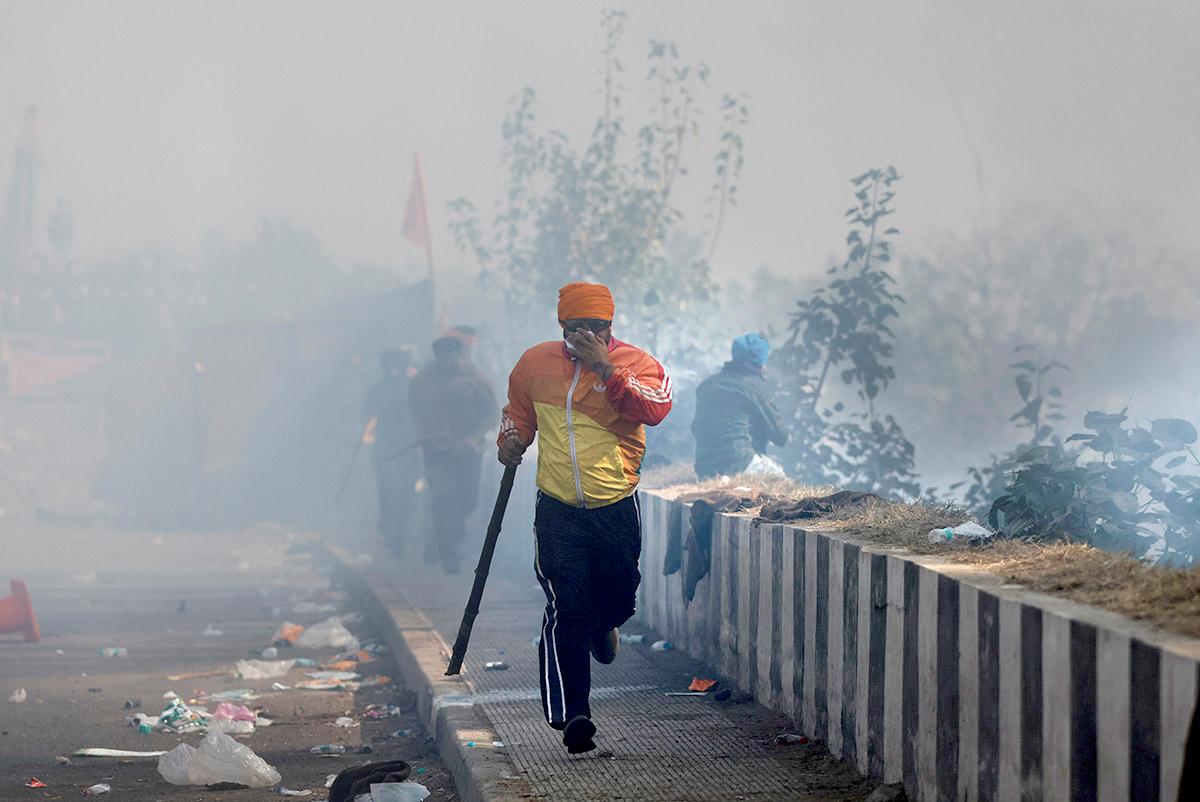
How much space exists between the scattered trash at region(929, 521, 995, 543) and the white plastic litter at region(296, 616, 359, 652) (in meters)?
6.10

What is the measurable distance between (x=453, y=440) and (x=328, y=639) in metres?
2.95

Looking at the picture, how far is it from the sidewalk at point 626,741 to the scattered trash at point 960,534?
2.88ft

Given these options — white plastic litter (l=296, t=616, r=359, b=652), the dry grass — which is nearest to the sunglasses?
the dry grass

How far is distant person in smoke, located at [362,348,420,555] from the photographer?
15.7 m

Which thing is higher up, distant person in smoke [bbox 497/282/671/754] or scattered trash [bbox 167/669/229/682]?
distant person in smoke [bbox 497/282/671/754]

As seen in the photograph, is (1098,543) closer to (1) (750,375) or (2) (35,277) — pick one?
(1) (750,375)

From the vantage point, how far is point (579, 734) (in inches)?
203

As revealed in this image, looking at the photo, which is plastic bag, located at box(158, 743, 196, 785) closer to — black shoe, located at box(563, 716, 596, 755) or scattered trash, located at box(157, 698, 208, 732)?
scattered trash, located at box(157, 698, 208, 732)

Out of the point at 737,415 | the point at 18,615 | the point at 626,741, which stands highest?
the point at 737,415

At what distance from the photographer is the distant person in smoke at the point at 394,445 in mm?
15664

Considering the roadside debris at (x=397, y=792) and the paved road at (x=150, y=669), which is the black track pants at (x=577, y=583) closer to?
the roadside debris at (x=397, y=792)

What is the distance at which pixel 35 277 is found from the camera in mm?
56875

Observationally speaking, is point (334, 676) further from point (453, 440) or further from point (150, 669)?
point (453, 440)

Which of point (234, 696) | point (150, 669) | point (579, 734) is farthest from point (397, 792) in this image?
point (150, 669)
